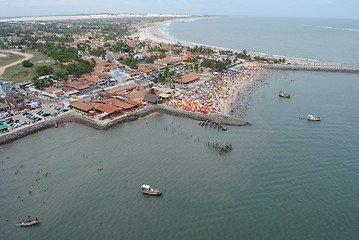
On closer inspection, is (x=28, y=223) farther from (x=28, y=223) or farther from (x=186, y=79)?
(x=186, y=79)

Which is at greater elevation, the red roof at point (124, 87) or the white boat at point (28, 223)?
the red roof at point (124, 87)

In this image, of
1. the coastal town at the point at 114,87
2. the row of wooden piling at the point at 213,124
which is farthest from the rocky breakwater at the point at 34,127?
the row of wooden piling at the point at 213,124

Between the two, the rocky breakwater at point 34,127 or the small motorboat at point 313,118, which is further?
the small motorboat at point 313,118

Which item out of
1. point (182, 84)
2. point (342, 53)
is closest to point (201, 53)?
point (182, 84)

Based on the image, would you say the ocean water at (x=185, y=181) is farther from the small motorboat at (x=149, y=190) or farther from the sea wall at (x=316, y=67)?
the sea wall at (x=316, y=67)

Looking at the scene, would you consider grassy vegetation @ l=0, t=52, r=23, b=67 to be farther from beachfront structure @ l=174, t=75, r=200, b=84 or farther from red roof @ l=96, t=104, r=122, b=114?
beachfront structure @ l=174, t=75, r=200, b=84

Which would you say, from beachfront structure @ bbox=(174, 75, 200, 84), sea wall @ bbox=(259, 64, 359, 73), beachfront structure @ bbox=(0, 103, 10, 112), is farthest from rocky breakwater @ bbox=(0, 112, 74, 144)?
sea wall @ bbox=(259, 64, 359, 73)
